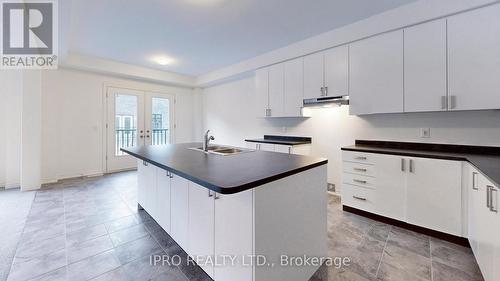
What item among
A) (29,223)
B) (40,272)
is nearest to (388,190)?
(40,272)

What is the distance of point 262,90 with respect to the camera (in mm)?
4098

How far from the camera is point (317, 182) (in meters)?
1.65

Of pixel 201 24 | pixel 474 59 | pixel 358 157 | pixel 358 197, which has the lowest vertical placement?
pixel 358 197

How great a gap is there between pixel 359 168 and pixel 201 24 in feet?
9.35

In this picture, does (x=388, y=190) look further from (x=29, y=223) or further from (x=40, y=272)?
(x=29, y=223)

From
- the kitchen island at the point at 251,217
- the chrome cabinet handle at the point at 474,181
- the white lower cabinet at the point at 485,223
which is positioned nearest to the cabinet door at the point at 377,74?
the chrome cabinet handle at the point at 474,181

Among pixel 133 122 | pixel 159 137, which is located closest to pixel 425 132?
pixel 159 137

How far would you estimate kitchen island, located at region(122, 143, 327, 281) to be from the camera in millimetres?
1184

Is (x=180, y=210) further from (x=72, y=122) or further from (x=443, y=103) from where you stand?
(x=72, y=122)

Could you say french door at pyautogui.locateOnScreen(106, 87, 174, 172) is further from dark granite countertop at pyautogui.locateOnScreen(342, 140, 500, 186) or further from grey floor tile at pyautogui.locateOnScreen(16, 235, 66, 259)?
dark granite countertop at pyautogui.locateOnScreen(342, 140, 500, 186)

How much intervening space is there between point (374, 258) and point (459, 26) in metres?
2.41

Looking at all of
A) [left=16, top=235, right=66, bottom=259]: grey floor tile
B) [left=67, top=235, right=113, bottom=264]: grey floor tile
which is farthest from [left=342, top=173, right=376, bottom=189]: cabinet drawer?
[left=16, top=235, right=66, bottom=259]: grey floor tile

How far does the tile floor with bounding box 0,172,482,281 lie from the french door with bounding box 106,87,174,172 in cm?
223

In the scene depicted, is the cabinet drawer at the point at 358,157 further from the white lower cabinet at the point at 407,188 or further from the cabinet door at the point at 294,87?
the cabinet door at the point at 294,87
